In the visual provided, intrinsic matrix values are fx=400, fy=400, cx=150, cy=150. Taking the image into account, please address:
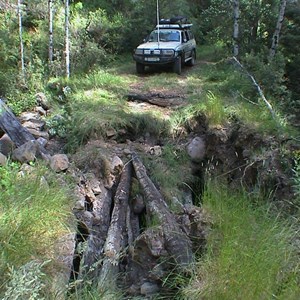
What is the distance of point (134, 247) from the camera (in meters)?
4.39

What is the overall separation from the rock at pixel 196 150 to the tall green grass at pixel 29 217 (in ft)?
9.79

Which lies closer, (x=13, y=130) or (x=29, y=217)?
(x=29, y=217)

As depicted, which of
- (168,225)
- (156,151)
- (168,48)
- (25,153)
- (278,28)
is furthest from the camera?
(168,48)

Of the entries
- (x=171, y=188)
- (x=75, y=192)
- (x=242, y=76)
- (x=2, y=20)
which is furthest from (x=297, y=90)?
(x=2, y=20)

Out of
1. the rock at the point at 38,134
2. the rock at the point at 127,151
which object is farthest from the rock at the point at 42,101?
the rock at the point at 127,151

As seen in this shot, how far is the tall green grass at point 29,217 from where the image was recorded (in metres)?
3.51

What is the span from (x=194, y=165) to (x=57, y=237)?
374 centimetres

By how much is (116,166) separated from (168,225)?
2110 mm

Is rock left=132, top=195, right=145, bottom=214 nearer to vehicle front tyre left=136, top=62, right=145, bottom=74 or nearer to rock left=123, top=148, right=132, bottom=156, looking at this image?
rock left=123, top=148, right=132, bottom=156

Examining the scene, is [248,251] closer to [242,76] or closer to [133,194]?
[133,194]

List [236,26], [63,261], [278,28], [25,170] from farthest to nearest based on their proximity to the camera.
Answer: [236,26], [278,28], [25,170], [63,261]

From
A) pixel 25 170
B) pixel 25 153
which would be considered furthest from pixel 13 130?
pixel 25 170

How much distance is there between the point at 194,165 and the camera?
733 centimetres

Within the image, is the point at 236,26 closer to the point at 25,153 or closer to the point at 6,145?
the point at 6,145
